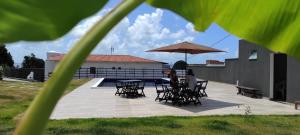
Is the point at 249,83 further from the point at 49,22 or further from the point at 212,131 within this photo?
the point at 49,22

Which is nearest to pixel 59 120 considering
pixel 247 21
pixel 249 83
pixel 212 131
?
pixel 212 131

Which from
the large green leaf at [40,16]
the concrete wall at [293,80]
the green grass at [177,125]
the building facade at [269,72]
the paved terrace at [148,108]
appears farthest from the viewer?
the building facade at [269,72]

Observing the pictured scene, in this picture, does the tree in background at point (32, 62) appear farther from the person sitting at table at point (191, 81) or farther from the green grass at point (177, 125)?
the green grass at point (177, 125)

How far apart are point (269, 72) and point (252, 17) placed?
54.0ft

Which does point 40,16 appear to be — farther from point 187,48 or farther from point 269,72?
point 269,72

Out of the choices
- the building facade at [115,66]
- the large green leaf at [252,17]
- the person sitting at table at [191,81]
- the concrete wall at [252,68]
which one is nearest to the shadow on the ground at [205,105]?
the person sitting at table at [191,81]

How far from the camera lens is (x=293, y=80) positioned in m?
15.4

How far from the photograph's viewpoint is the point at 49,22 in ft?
3.34

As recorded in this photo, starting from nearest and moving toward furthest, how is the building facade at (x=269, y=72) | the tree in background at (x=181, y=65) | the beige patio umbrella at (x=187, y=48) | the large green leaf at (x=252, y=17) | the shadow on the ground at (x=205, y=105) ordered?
the large green leaf at (x=252, y=17) < the shadow on the ground at (x=205, y=105) < the beige patio umbrella at (x=187, y=48) < the building facade at (x=269, y=72) < the tree in background at (x=181, y=65)

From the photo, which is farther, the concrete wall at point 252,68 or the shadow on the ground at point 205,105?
the concrete wall at point 252,68

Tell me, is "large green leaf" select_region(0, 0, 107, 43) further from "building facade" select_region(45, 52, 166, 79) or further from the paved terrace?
"building facade" select_region(45, 52, 166, 79)

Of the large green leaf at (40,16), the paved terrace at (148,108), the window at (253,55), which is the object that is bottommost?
the paved terrace at (148,108)

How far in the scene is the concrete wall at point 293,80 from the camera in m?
15.1

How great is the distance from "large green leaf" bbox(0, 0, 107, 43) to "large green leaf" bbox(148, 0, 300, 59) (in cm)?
44
